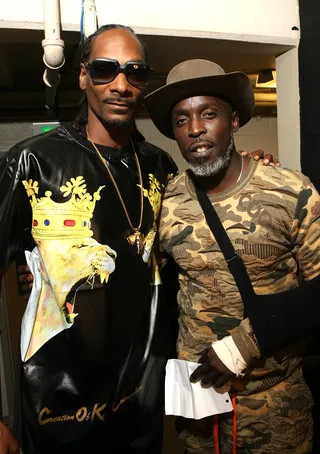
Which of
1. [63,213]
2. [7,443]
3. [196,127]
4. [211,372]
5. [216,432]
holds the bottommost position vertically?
[216,432]

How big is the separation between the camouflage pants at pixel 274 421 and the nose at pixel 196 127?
1017 mm

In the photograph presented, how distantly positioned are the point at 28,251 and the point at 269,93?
3.11 meters

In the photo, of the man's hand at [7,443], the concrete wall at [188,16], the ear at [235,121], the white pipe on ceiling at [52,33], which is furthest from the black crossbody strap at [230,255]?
the concrete wall at [188,16]

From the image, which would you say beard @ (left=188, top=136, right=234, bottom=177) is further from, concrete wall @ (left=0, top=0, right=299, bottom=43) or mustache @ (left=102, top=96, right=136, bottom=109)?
concrete wall @ (left=0, top=0, right=299, bottom=43)

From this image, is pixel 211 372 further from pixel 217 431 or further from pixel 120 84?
pixel 120 84

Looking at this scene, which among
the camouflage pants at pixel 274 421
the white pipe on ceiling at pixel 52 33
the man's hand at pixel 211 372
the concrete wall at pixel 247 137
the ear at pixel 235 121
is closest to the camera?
the man's hand at pixel 211 372

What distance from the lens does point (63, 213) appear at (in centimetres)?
138

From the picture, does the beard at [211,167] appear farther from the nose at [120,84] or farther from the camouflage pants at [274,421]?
the camouflage pants at [274,421]

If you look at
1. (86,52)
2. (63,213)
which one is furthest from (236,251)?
(86,52)

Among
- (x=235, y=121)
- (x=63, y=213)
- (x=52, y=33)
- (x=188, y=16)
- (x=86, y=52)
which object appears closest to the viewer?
(x=63, y=213)

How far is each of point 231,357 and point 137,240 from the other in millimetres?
553

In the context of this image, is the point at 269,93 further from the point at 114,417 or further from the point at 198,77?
the point at 114,417

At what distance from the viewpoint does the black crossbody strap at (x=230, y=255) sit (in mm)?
1400

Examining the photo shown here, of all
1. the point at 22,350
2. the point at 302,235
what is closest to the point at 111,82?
the point at 302,235
